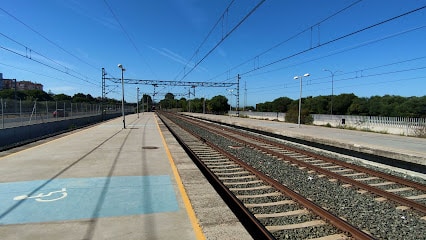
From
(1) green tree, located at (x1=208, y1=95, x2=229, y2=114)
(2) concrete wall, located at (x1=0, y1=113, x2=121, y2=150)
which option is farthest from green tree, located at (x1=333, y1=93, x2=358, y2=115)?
(2) concrete wall, located at (x1=0, y1=113, x2=121, y2=150)

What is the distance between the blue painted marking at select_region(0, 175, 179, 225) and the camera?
567cm

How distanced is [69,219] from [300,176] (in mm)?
7190

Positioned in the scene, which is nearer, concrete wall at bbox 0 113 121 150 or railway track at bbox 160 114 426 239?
railway track at bbox 160 114 426 239

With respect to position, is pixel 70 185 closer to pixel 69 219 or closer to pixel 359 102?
pixel 69 219

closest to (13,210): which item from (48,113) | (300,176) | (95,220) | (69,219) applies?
(69,219)

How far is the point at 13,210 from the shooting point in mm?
5848

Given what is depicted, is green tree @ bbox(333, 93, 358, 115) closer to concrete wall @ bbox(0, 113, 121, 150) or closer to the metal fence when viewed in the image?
the metal fence

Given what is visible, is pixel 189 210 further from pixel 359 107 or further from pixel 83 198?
pixel 359 107

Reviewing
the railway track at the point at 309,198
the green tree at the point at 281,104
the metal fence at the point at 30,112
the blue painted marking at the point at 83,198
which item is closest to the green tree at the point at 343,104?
the green tree at the point at 281,104

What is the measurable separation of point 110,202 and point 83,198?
24.8 inches

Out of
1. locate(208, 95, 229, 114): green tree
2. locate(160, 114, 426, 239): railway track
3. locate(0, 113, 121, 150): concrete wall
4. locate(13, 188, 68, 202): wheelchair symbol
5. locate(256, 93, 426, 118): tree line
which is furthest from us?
locate(208, 95, 229, 114): green tree

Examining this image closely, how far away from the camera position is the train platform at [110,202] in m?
4.91

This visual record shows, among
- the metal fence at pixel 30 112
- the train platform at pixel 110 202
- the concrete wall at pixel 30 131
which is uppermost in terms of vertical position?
the metal fence at pixel 30 112

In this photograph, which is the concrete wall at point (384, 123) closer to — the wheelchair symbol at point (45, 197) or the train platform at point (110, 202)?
the train platform at point (110, 202)
